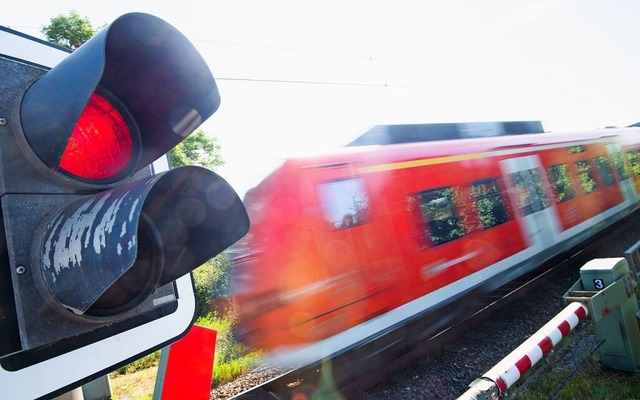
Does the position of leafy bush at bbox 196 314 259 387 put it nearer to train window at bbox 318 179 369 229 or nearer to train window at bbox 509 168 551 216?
train window at bbox 318 179 369 229

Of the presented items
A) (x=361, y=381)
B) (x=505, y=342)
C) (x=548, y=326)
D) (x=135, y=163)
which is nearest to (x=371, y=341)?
(x=361, y=381)

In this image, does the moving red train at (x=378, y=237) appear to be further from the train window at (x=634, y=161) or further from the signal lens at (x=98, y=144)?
the train window at (x=634, y=161)

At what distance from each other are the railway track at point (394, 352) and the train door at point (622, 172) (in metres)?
7.30

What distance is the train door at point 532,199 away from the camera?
773 cm

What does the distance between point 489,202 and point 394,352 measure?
133 inches

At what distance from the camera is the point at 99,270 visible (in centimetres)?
81

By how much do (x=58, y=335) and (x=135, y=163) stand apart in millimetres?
536

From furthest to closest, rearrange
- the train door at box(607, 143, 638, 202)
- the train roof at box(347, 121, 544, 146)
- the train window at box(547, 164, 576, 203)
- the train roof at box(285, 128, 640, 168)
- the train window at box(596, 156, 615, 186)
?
the train door at box(607, 143, 638, 202) → the train window at box(596, 156, 615, 186) → the train window at box(547, 164, 576, 203) → the train roof at box(347, 121, 544, 146) → the train roof at box(285, 128, 640, 168)

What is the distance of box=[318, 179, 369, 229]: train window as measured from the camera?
493cm

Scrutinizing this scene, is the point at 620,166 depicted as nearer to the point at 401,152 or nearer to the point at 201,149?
the point at 401,152

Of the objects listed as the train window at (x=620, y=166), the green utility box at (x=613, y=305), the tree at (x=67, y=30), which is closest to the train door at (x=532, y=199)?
the green utility box at (x=613, y=305)

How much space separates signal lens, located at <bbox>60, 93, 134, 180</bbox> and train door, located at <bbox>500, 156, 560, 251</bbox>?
7.67 meters

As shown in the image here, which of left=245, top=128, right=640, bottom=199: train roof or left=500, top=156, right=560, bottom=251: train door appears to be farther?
left=500, top=156, right=560, bottom=251: train door

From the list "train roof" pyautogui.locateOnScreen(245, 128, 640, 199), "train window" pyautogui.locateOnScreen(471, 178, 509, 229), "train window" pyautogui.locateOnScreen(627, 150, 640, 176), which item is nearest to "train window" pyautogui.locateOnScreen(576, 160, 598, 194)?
"train roof" pyautogui.locateOnScreen(245, 128, 640, 199)
